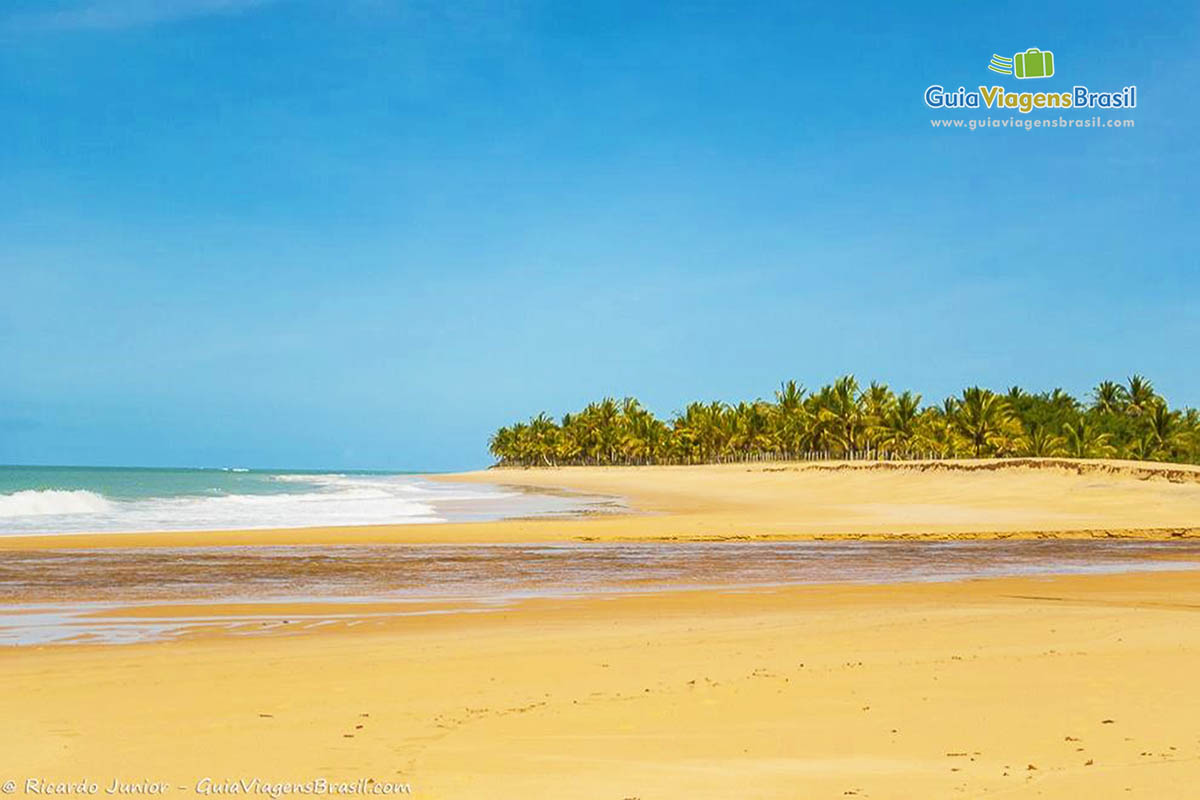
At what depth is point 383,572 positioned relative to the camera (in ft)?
66.9

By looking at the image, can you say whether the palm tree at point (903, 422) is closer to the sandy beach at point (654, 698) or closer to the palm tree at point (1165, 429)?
the palm tree at point (1165, 429)

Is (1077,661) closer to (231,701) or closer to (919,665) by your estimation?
(919,665)

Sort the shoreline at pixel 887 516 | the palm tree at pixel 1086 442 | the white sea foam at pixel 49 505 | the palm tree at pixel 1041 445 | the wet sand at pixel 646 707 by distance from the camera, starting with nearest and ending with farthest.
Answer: the wet sand at pixel 646 707, the shoreline at pixel 887 516, the white sea foam at pixel 49 505, the palm tree at pixel 1086 442, the palm tree at pixel 1041 445

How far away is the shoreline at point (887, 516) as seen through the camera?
3012cm

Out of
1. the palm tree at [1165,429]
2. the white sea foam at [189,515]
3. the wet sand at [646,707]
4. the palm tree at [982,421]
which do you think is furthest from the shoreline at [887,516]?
the palm tree at [1165,429]

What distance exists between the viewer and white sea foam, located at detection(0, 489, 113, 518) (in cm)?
4478

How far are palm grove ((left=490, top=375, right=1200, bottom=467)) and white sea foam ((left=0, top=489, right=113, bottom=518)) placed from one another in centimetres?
7749

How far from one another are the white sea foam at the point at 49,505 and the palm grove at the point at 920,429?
77491 millimetres

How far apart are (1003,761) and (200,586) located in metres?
14.6

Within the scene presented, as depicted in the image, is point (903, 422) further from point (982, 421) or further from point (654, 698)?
point (654, 698)

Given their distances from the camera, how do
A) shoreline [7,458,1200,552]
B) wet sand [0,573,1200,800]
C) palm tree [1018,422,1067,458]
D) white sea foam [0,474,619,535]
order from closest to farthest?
wet sand [0,573,1200,800]
shoreline [7,458,1200,552]
white sea foam [0,474,619,535]
palm tree [1018,422,1067,458]

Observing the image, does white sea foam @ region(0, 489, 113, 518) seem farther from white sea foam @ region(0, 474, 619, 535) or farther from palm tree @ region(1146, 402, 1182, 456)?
palm tree @ region(1146, 402, 1182, 456)

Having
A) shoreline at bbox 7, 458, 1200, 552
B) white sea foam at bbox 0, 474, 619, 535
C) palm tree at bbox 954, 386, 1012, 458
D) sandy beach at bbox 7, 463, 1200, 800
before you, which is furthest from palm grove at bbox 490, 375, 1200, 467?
sandy beach at bbox 7, 463, 1200, 800

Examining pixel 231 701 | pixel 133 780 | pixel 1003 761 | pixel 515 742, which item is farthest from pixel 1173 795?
pixel 231 701
